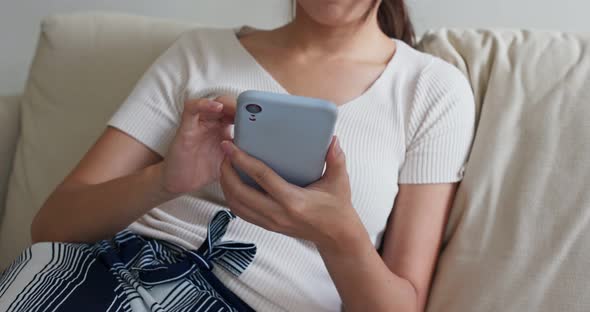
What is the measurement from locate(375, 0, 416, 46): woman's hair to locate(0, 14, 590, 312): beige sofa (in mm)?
37

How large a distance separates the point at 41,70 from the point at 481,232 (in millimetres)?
840

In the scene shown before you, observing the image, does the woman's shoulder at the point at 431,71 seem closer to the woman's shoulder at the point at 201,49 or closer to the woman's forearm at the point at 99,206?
the woman's shoulder at the point at 201,49

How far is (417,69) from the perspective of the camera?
89 cm

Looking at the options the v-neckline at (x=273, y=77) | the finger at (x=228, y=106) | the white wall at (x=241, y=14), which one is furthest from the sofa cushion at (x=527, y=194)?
the finger at (x=228, y=106)

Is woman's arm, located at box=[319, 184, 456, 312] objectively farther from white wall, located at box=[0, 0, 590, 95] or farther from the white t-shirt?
white wall, located at box=[0, 0, 590, 95]

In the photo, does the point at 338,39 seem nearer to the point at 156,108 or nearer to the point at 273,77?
the point at 273,77

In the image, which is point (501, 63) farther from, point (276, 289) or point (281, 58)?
point (276, 289)

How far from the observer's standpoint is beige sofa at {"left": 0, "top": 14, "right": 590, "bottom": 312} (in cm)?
71

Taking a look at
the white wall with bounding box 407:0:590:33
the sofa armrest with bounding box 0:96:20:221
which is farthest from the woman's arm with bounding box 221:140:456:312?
the sofa armrest with bounding box 0:96:20:221

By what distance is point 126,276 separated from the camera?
708 mm

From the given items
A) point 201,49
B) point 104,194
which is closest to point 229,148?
point 104,194

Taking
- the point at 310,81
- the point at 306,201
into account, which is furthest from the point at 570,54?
the point at 306,201

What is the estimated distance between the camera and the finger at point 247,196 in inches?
23.5

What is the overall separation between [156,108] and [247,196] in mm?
314
